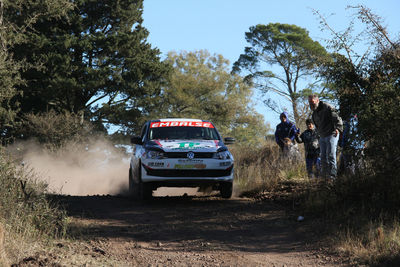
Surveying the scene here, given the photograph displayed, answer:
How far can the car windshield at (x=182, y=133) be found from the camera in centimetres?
1122

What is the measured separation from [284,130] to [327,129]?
3.54m

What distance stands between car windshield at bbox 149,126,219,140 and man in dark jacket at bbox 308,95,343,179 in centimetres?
237

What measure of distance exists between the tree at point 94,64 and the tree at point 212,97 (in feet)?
26.8

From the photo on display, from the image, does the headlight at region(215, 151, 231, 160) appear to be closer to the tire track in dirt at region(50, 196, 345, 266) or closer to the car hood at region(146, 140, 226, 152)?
the car hood at region(146, 140, 226, 152)

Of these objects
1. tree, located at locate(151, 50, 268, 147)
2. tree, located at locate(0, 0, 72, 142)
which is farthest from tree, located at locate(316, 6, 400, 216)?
tree, located at locate(151, 50, 268, 147)

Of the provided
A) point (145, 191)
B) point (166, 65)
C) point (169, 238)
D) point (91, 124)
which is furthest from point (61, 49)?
point (169, 238)

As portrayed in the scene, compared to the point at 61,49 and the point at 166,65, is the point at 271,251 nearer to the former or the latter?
the point at 61,49

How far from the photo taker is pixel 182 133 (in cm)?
1135

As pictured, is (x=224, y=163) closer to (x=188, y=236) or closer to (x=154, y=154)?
(x=154, y=154)

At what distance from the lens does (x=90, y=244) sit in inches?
276

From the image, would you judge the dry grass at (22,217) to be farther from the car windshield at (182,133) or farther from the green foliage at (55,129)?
the green foliage at (55,129)

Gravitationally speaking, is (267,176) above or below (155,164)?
below

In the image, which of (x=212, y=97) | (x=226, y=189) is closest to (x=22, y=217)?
(x=226, y=189)

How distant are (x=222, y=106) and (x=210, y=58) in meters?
8.65
